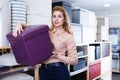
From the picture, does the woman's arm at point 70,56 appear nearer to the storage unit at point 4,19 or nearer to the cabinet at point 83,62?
the storage unit at point 4,19

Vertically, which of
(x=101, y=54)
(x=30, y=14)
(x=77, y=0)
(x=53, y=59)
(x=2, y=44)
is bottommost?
(x=101, y=54)

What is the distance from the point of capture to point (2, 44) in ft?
5.45

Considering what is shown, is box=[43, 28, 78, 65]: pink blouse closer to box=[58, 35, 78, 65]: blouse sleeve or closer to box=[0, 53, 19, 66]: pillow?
box=[58, 35, 78, 65]: blouse sleeve

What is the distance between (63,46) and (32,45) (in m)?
0.29

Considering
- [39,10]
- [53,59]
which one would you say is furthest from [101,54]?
[53,59]

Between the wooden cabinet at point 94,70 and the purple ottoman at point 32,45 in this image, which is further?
the wooden cabinet at point 94,70

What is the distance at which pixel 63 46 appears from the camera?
1535 millimetres

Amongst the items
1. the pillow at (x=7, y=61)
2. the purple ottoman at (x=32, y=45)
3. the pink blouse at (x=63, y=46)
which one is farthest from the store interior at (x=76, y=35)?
the pink blouse at (x=63, y=46)

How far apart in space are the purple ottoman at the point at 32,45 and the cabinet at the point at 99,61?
2153 mm

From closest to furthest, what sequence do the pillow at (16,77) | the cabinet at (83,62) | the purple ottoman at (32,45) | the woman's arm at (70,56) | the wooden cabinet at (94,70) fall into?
the purple ottoman at (32,45)
the woman's arm at (70,56)
the pillow at (16,77)
the cabinet at (83,62)
the wooden cabinet at (94,70)

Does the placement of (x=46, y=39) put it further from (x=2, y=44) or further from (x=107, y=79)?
(x=107, y=79)

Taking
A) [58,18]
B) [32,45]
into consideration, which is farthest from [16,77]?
[58,18]

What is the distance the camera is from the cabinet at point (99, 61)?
353 centimetres

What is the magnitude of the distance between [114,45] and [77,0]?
3059 mm
